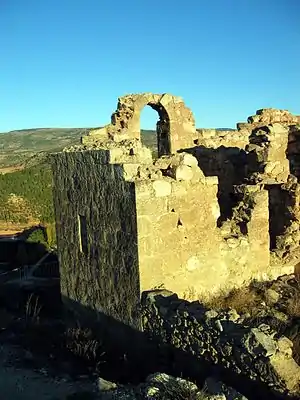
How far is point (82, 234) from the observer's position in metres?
8.19

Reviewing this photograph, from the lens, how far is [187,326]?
19.9 feet

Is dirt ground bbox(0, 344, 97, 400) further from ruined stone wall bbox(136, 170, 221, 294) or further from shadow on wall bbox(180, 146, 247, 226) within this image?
shadow on wall bbox(180, 146, 247, 226)

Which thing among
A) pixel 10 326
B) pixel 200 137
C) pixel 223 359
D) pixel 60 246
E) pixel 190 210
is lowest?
pixel 10 326

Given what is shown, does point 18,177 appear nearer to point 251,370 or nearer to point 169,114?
point 169,114

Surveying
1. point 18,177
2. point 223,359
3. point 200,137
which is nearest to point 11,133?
point 18,177

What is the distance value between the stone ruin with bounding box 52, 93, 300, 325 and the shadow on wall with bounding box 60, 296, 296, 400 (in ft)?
0.72

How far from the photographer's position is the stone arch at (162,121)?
34.2 ft

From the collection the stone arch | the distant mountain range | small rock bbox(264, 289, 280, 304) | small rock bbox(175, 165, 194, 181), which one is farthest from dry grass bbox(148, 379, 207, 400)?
the distant mountain range

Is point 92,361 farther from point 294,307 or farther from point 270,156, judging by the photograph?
point 270,156

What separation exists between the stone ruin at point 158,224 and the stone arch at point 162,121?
0.41m

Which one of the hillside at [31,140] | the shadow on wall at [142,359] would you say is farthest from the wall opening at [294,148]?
the hillside at [31,140]

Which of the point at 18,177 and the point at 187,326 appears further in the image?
the point at 18,177

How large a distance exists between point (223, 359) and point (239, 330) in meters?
0.37

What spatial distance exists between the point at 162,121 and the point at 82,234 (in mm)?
4092
